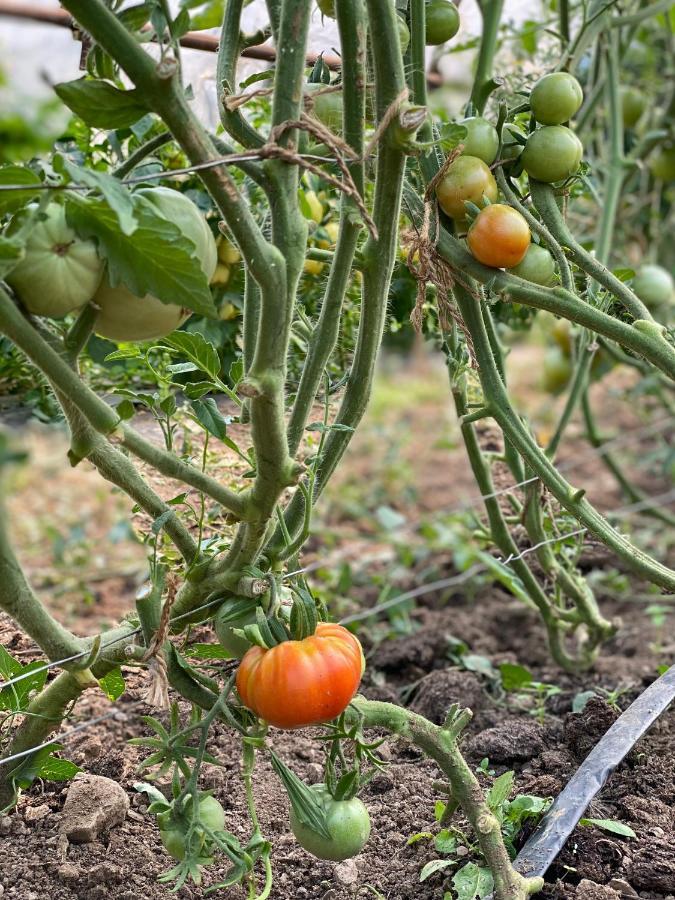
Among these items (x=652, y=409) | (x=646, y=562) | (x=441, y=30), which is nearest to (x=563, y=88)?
(x=441, y=30)

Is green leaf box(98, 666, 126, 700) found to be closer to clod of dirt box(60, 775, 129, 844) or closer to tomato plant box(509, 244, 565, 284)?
clod of dirt box(60, 775, 129, 844)

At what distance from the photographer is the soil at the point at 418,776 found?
126cm

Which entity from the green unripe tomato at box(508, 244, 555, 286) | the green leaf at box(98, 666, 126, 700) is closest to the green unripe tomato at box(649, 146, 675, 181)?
the green unripe tomato at box(508, 244, 555, 286)

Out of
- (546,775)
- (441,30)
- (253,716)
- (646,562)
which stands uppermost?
(441,30)

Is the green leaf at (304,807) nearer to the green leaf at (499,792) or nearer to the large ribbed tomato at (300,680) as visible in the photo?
the large ribbed tomato at (300,680)

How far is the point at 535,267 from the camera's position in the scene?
123 cm

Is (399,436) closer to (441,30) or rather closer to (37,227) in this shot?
(441,30)

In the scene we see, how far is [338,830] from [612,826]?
1.46 feet

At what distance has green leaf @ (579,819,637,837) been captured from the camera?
1292mm

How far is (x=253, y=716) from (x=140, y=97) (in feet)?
2.33

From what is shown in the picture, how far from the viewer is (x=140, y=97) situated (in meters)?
0.90

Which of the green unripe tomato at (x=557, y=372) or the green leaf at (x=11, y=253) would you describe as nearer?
the green leaf at (x=11, y=253)

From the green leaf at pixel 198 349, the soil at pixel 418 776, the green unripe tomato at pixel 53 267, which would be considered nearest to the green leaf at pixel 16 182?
the green unripe tomato at pixel 53 267

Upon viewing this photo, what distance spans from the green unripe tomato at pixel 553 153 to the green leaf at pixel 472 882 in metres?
0.92
